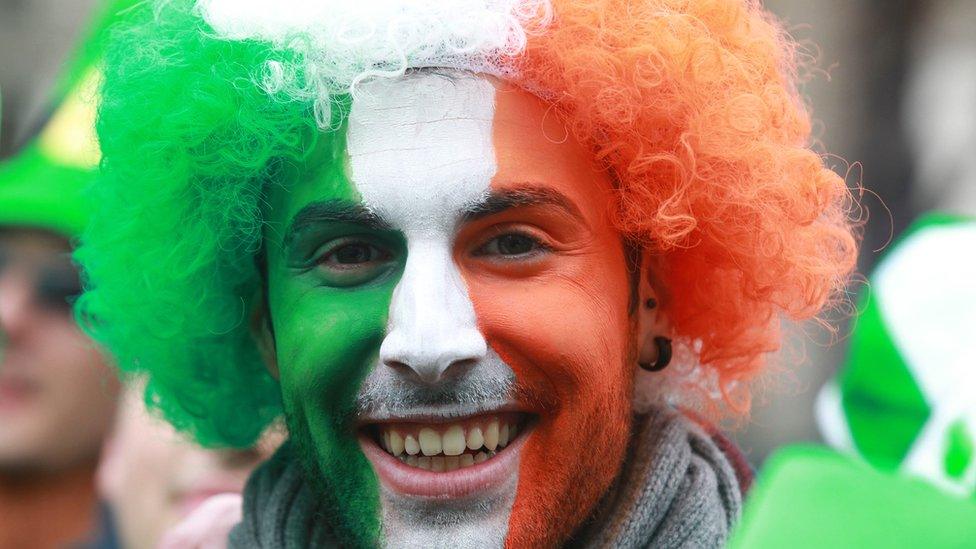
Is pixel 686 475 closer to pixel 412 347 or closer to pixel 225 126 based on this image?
pixel 412 347

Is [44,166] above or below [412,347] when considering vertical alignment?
below

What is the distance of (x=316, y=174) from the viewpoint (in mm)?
2072

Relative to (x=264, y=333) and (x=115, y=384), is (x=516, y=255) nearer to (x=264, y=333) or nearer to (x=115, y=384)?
(x=264, y=333)

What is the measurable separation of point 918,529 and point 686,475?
1045 millimetres

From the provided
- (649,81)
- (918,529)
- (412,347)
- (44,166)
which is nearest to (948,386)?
(649,81)

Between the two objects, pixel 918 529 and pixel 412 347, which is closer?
pixel 918 529

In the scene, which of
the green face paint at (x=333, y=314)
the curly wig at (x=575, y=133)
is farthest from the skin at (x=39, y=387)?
the green face paint at (x=333, y=314)

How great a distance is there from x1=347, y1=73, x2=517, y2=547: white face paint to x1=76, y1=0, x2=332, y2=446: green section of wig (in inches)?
5.8

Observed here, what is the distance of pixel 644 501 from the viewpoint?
2.11 metres

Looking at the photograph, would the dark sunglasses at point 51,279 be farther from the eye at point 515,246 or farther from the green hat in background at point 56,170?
the eye at point 515,246

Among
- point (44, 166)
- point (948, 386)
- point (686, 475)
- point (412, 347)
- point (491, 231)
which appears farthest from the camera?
point (44, 166)

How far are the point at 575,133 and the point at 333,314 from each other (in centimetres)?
54

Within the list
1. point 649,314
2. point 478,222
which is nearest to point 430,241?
point 478,222

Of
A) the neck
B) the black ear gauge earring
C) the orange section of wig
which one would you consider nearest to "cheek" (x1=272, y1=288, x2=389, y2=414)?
the orange section of wig
